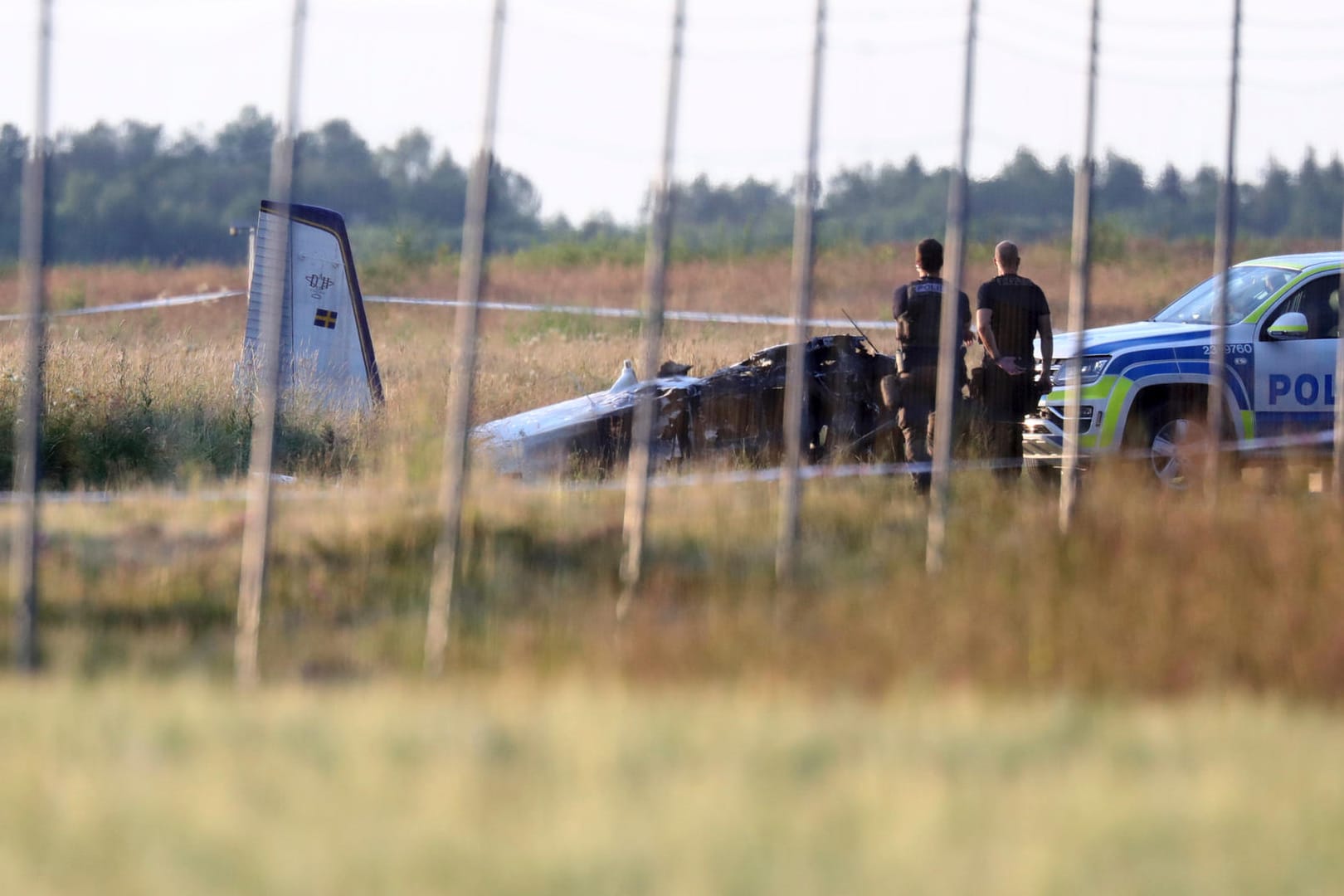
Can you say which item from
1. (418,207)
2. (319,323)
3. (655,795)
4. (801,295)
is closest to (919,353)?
(801,295)

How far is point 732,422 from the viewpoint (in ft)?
40.0

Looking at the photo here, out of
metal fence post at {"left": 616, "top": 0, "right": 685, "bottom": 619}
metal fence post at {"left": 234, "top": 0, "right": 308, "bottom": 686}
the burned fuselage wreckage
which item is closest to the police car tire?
the burned fuselage wreckage

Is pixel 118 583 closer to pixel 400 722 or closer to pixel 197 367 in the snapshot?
pixel 400 722

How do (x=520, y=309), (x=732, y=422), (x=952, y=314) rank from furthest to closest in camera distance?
(x=520, y=309) < (x=732, y=422) < (x=952, y=314)

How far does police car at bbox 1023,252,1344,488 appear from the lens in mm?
11820

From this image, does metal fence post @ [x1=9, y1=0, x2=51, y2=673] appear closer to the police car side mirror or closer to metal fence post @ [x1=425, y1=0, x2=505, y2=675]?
metal fence post @ [x1=425, y1=0, x2=505, y2=675]

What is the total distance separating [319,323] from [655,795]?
11.4 m

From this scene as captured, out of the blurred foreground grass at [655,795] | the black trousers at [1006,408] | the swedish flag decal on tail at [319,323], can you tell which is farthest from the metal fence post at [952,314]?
the swedish flag decal on tail at [319,323]

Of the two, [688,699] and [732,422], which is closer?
[688,699]

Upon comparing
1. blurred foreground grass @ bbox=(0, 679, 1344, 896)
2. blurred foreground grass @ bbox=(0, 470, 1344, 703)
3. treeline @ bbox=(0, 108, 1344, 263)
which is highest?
treeline @ bbox=(0, 108, 1344, 263)

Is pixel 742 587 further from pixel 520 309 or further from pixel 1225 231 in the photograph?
pixel 520 309

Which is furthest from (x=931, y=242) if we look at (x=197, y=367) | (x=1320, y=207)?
(x=1320, y=207)

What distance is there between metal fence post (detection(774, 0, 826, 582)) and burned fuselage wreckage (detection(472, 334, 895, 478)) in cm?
322

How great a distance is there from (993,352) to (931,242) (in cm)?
87
